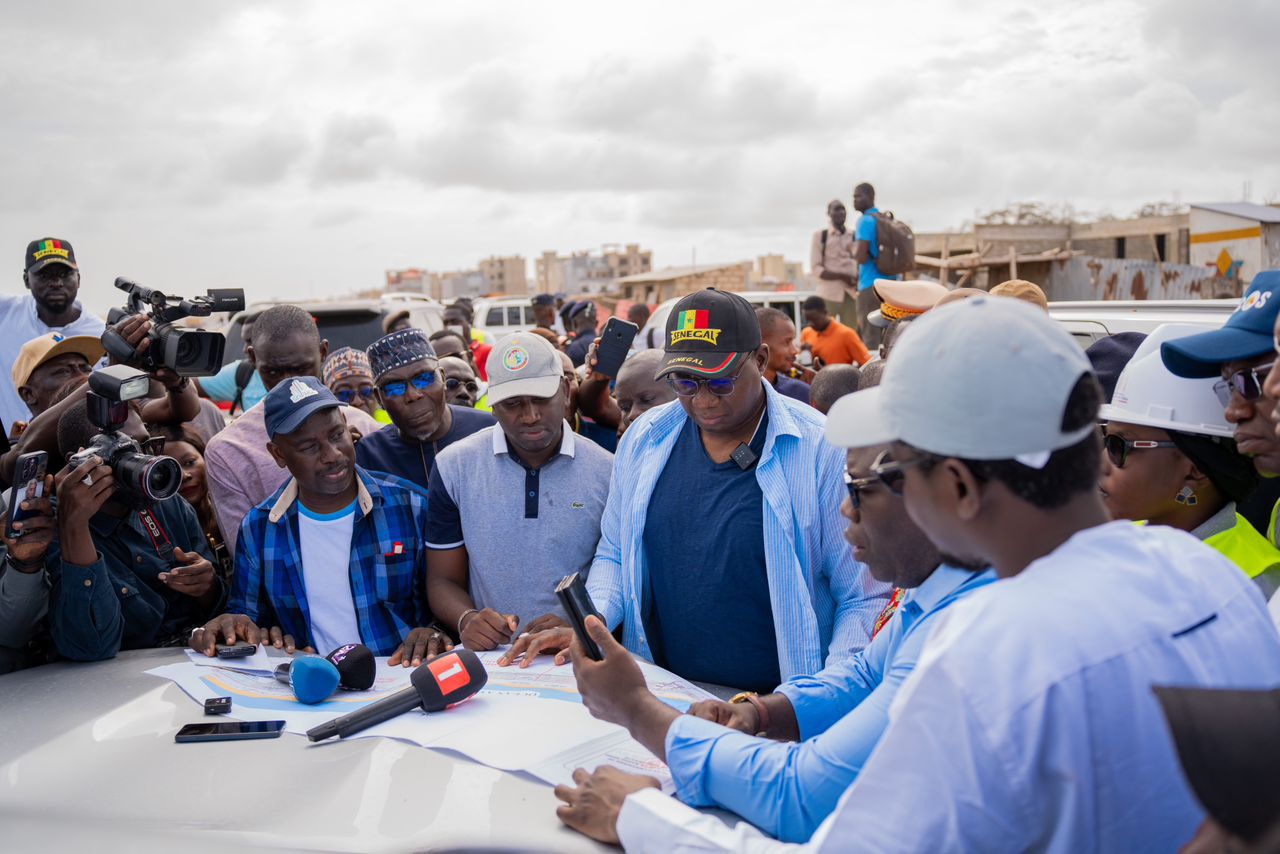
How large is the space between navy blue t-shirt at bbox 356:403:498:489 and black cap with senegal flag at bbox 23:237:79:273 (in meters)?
2.45

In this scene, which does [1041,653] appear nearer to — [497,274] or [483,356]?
[483,356]

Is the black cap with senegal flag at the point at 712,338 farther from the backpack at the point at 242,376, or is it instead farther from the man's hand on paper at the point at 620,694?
the backpack at the point at 242,376

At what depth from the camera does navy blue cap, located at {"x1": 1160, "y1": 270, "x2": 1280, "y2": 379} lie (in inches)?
93.2

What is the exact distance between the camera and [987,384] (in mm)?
1303

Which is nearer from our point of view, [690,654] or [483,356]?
[690,654]

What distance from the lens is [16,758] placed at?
2340 millimetres

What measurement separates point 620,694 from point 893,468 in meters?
0.86

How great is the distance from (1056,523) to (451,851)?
1.22m

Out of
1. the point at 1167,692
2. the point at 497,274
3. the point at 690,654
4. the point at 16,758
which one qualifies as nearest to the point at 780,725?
the point at 690,654

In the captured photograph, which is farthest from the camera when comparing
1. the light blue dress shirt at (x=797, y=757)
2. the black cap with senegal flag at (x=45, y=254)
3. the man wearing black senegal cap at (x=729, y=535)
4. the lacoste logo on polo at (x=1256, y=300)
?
the black cap with senegal flag at (x=45, y=254)

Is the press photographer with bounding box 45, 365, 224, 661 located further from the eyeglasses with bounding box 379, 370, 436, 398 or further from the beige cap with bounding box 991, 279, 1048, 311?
the beige cap with bounding box 991, 279, 1048, 311

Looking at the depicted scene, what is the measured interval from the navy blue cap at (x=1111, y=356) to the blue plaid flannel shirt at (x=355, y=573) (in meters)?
2.40

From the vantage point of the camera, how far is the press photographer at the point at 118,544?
287 cm

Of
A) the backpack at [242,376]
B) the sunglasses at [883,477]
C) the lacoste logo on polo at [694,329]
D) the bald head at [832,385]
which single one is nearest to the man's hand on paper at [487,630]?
the lacoste logo on polo at [694,329]
